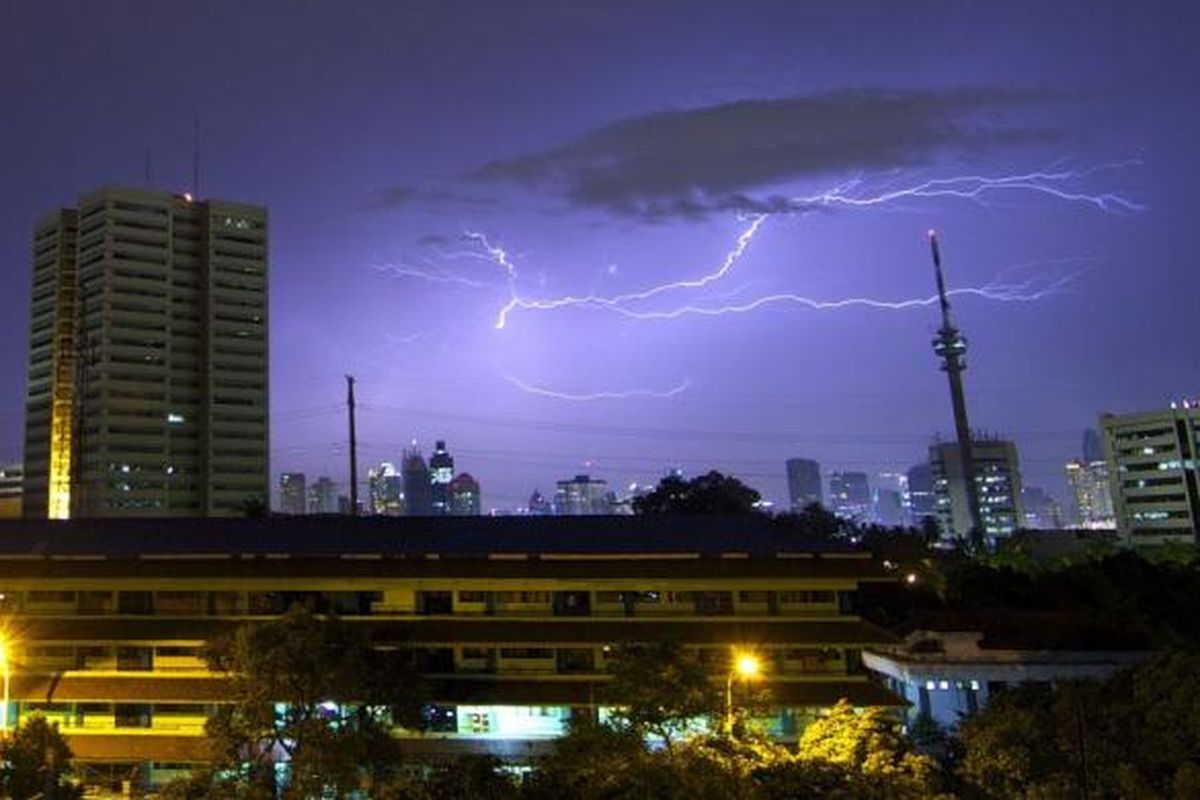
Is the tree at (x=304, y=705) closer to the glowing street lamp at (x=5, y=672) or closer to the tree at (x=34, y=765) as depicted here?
the tree at (x=34, y=765)

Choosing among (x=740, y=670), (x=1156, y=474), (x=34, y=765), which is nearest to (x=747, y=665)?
(x=740, y=670)

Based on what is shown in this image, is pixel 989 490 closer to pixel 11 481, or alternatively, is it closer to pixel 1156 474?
pixel 1156 474

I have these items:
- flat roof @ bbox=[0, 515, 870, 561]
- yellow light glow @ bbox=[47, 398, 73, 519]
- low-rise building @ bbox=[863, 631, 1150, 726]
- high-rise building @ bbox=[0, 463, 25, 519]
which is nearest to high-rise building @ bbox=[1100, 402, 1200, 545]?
low-rise building @ bbox=[863, 631, 1150, 726]

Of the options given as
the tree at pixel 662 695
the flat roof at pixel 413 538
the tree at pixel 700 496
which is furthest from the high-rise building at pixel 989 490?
the tree at pixel 662 695

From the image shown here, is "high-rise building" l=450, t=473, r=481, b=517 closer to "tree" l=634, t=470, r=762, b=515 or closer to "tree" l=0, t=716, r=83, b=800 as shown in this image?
"tree" l=634, t=470, r=762, b=515

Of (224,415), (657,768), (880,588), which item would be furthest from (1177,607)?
(224,415)

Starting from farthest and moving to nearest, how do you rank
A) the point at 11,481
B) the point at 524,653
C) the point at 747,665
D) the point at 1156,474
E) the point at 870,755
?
1. the point at 11,481
2. the point at 1156,474
3. the point at 524,653
4. the point at 747,665
5. the point at 870,755

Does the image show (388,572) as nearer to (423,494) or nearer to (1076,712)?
(1076,712)

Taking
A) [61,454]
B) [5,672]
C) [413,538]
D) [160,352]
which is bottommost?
[5,672]
